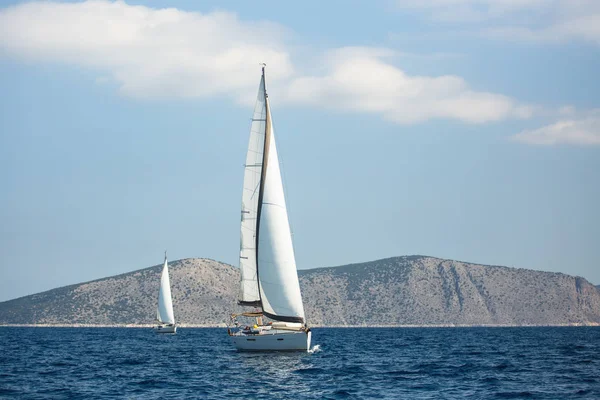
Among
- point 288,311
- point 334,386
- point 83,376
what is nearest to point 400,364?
point 288,311

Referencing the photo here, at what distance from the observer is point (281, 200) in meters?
56.4

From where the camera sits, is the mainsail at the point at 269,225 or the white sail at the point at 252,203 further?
the white sail at the point at 252,203

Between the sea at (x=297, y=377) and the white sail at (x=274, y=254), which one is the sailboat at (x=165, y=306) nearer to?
the sea at (x=297, y=377)

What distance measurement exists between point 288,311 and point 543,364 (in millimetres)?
18500

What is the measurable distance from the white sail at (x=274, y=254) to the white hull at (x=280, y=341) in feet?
4.88

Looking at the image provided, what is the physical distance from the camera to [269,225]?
55969 mm

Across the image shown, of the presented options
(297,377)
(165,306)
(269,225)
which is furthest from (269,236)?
(165,306)

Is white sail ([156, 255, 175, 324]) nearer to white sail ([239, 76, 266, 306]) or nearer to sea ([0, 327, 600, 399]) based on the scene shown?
sea ([0, 327, 600, 399])

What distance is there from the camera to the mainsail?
5588 centimetres

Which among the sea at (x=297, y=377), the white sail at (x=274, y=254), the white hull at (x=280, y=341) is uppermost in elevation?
the white sail at (x=274, y=254)

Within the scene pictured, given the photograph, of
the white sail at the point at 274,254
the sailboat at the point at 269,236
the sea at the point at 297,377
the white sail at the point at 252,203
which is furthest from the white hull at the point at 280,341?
the white sail at the point at 252,203

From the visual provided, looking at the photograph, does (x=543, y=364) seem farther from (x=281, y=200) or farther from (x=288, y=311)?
(x=281, y=200)

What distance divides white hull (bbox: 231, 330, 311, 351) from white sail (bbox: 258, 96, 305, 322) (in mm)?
1488

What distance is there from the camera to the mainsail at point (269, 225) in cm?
5588
